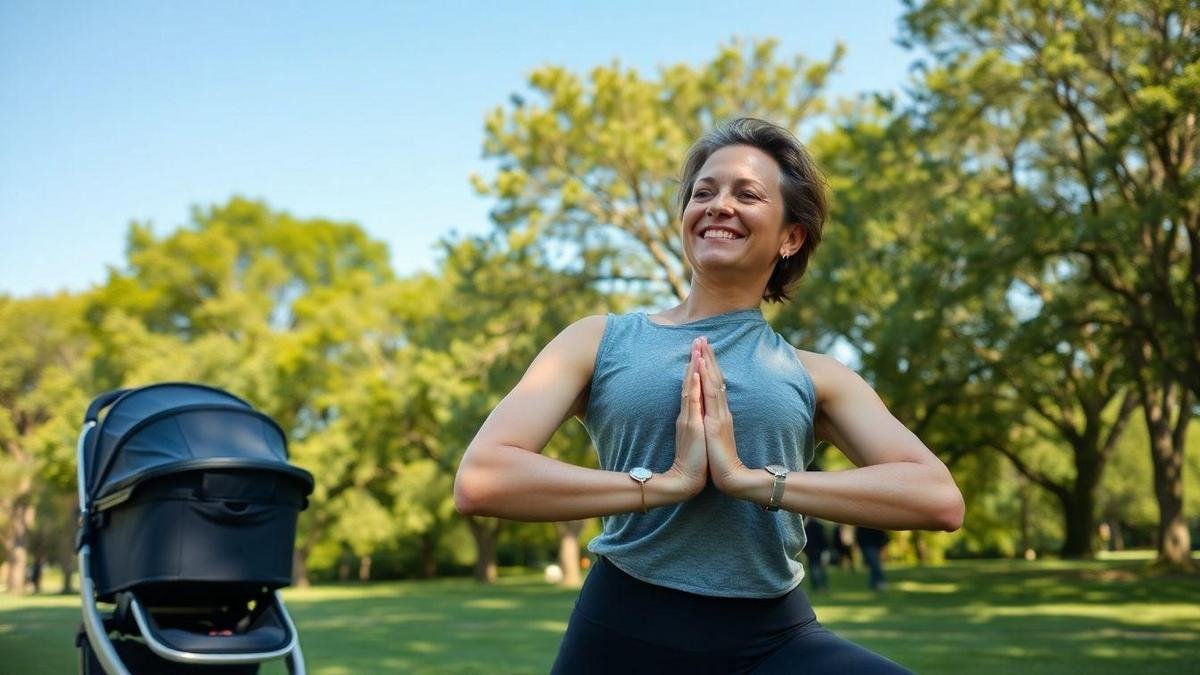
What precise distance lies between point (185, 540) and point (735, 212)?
193 inches

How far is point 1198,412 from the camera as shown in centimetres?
3008

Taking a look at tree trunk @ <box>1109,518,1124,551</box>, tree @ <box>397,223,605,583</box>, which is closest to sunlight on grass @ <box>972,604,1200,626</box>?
tree @ <box>397,223,605,583</box>

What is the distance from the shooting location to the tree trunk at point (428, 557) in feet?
178

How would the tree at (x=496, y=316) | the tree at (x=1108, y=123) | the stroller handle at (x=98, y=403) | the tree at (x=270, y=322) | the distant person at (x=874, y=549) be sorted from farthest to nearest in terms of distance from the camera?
A: the tree at (x=270, y=322), the tree at (x=496, y=316), the distant person at (x=874, y=549), the tree at (x=1108, y=123), the stroller handle at (x=98, y=403)

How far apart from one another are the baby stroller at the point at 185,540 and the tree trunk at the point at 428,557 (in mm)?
47681

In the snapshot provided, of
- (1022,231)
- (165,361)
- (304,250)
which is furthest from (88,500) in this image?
(304,250)

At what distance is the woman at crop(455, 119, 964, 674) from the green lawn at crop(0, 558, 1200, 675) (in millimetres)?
8587

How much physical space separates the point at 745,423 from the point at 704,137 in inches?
28.6

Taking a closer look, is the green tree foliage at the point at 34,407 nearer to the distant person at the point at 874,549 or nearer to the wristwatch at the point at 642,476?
the distant person at the point at 874,549

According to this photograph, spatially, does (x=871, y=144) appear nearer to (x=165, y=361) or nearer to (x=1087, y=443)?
(x=1087, y=443)

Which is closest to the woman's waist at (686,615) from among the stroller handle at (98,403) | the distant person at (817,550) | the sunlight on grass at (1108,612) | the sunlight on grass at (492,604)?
the stroller handle at (98,403)

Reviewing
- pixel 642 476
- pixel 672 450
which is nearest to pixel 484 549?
pixel 672 450

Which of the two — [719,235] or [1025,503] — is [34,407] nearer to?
[1025,503]

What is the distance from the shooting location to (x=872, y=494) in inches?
91.1
